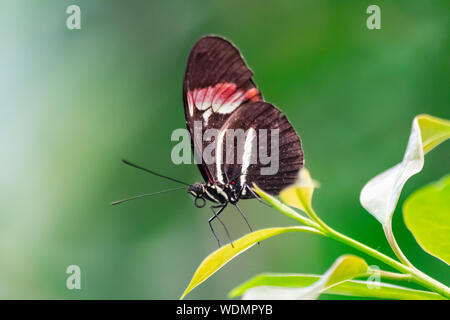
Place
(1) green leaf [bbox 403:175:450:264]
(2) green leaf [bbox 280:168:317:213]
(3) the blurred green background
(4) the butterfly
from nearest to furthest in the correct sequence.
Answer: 1. (1) green leaf [bbox 403:175:450:264]
2. (2) green leaf [bbox 280:168:317:213]
3. (4) the butterfly
4. (3) the blurred green background

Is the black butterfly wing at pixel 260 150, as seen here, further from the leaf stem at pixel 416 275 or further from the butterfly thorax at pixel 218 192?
the leaf stem at pixel 416 275

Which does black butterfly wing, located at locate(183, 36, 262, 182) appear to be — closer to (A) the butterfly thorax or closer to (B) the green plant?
(A) the butterfly thorax

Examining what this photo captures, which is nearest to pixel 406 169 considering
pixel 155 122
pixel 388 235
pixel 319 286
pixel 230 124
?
pixel 388 235

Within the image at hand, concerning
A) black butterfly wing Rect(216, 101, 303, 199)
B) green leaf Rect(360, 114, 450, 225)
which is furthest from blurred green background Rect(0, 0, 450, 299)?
green leaf Rect(360, 114, 450, 225)

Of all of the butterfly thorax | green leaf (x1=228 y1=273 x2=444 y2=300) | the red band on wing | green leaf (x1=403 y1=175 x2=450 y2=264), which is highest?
the red band on wing

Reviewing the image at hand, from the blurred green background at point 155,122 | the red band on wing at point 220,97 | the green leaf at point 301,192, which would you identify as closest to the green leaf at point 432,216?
the green leaf at point 301,192
